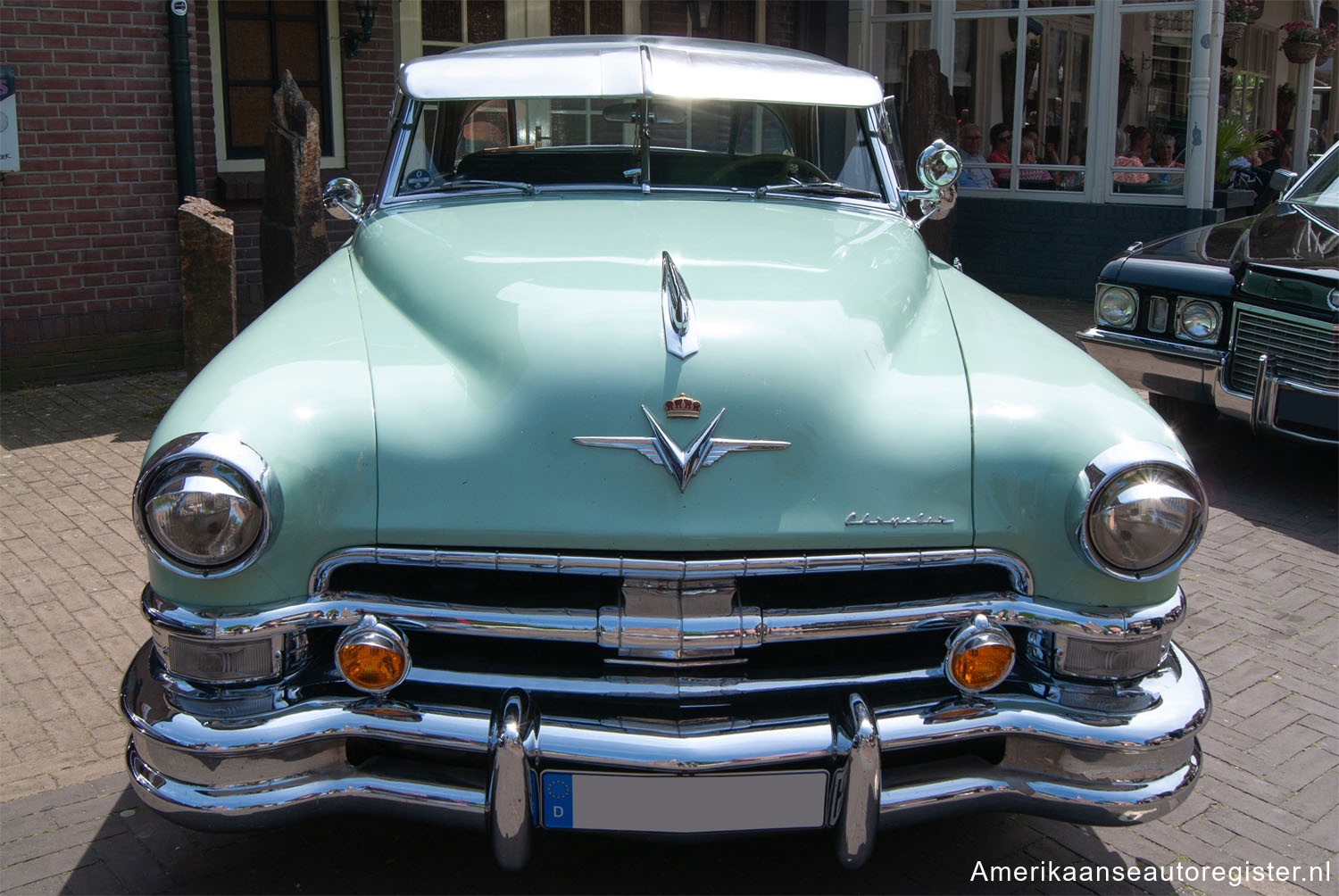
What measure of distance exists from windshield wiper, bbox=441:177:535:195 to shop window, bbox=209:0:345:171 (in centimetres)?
539

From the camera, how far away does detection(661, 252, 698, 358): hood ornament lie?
2.41 meters

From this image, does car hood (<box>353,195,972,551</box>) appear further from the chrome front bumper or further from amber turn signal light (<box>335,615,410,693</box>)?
the chrome front bumper

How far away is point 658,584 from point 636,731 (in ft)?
0.91

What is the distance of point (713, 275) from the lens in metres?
2.75

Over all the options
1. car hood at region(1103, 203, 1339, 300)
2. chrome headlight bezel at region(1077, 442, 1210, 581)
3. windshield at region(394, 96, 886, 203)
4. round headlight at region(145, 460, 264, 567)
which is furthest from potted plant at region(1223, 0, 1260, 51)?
round headlight at region(145, 460, 264, 567)

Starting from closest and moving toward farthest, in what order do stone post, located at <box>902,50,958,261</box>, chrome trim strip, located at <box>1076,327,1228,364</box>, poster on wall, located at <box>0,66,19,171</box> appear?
1. chrome trim strip, located at <box>1076,327,1228,364</box>
2. poster on wall, located at <box>0,66,19,171</box>
3. stone post, located at <box>902,50,958,261</box>

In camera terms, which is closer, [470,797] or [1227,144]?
[470,797]

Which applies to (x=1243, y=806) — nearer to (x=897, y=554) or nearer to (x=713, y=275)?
(x=897, y=554)

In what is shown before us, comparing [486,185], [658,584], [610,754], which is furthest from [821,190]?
[610,754]

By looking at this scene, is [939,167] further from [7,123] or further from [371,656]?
[7,123]

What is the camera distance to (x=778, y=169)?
4.04 metres

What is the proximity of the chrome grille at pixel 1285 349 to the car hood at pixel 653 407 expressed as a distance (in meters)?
3.22

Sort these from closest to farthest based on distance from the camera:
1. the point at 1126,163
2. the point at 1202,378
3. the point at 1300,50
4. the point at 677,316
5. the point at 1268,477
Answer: the point at 677,316 < the point at 1202,378 < the point at 1268,477 < the point at 1126,163 < the point at 1300,50

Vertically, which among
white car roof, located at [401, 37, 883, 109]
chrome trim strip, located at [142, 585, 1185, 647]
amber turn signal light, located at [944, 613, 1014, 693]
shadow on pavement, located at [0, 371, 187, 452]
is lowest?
shadow on pavement, located at [0, 371, 187, 452]
